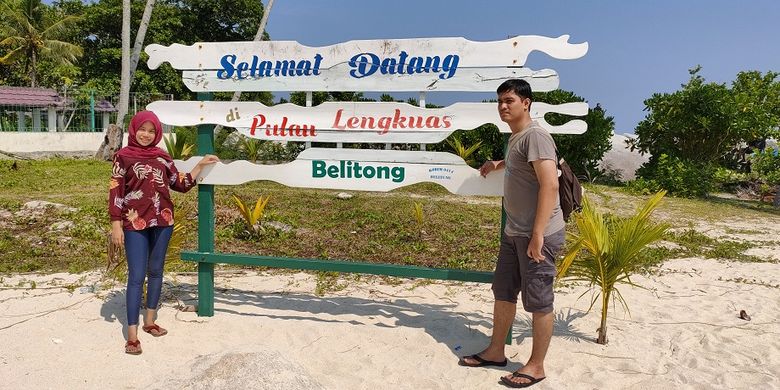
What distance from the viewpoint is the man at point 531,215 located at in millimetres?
2932

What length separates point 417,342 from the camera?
382cm

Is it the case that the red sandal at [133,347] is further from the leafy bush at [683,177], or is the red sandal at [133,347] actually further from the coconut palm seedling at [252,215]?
the leafy bush at [683,177]

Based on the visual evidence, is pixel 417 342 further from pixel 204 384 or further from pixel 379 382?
pixel 204 384

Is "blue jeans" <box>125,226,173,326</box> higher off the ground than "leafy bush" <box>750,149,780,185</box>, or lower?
lower

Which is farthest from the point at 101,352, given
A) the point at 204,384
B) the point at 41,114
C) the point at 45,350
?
the point at 41,114

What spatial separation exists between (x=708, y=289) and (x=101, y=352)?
500 centimetres

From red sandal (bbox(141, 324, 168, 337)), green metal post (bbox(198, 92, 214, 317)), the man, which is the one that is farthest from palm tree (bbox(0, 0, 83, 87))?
the man

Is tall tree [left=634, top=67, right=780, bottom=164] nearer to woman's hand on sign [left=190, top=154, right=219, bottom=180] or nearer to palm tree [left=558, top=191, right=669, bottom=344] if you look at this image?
palm tree [left=558, top=191, right=669, bottom=344]

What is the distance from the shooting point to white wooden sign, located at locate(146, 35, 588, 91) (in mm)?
3607

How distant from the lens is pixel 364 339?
12.6 ft

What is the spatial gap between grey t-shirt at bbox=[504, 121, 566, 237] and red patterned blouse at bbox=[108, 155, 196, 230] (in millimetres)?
2103

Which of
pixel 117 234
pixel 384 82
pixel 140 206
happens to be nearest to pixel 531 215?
pixel 384 82

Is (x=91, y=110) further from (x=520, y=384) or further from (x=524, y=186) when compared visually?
(x=520, y=384)

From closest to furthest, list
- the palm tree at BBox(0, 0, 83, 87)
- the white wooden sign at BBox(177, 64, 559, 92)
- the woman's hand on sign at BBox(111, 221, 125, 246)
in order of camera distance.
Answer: the woman's hand on sign at BBox(111, 221, 125, 246)
the white wooden sign at BBox(177, 64, 559, 92)
the palm tree at BBox(0, 0, 83, 87)
